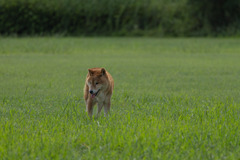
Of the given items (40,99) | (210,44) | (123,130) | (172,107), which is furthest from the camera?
(210,44)

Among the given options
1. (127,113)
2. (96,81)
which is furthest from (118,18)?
(96,81)

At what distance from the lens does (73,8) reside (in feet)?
113

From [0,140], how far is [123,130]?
168 centimetres

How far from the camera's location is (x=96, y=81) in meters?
7.66

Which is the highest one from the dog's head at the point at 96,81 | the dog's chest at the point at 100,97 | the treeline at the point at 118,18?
the treeline at the point at 118,18

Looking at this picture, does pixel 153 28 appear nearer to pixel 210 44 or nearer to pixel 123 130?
pixel 210 44

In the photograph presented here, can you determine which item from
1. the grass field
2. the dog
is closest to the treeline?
the grass field

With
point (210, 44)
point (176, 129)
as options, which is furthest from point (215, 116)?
point (210, 44)

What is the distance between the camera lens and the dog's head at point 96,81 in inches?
300

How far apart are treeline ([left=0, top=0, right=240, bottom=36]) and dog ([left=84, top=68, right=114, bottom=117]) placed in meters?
26.1

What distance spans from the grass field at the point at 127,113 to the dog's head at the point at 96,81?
0.49 metres

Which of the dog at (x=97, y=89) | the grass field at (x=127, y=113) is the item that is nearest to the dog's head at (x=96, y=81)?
the dog at (x=97, y=89)

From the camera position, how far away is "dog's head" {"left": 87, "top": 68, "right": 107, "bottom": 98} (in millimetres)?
7617

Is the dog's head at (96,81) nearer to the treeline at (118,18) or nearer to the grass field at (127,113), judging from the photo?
the grass field at (127,113)
